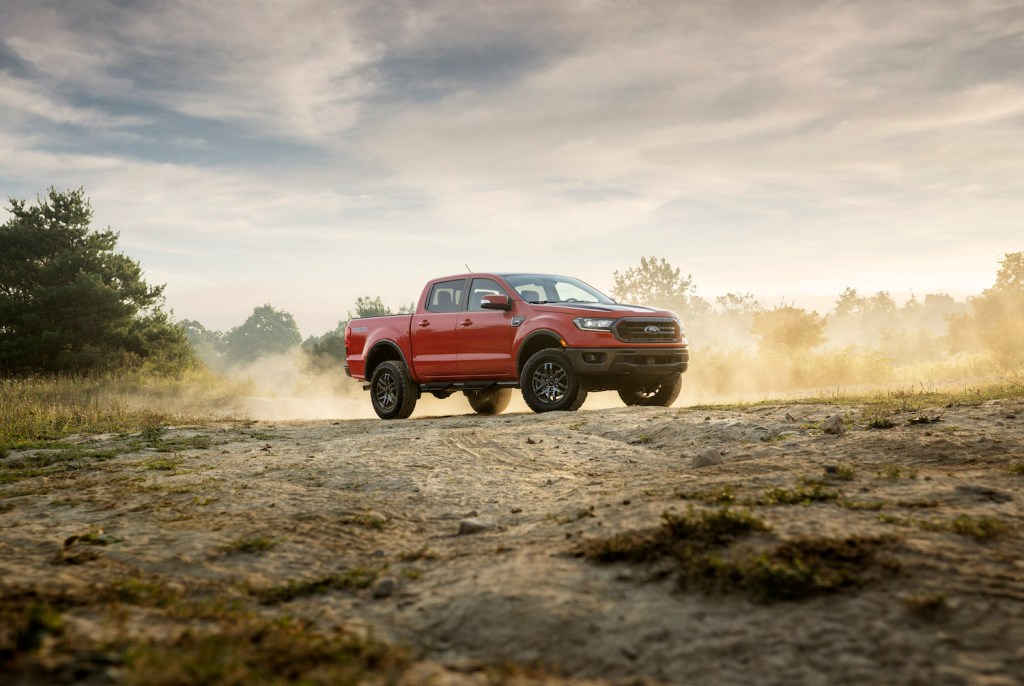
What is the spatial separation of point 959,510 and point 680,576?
1.80m

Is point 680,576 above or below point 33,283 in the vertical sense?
below

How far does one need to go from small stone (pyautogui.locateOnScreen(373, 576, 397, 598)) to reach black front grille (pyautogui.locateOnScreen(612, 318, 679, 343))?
7.32m

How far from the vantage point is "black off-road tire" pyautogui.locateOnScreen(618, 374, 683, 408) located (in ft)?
39.4

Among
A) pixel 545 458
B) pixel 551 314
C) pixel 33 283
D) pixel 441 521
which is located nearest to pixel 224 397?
pixel 33 283

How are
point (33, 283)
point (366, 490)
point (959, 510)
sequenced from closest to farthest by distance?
point (959, 510)
point (366, 490)
point (33, 283)

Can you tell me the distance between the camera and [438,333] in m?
12.4

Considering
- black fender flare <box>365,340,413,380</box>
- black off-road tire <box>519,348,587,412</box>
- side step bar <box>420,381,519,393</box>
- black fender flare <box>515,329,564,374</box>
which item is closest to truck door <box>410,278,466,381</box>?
side step bar <box>420,381,519,393</box>

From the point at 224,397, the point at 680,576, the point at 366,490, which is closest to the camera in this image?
the point at 680,576

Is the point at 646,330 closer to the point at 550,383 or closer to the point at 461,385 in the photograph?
the point at 550,383

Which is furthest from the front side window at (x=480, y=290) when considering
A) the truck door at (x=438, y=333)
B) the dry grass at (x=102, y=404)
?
the dry grass at (x=102, y=404)

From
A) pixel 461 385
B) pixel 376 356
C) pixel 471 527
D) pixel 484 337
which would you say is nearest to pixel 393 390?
pixel 376 356

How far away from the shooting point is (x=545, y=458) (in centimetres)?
760

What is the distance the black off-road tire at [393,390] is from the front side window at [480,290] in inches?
68.2

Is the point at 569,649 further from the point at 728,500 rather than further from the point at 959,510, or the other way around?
the point at 959,510
